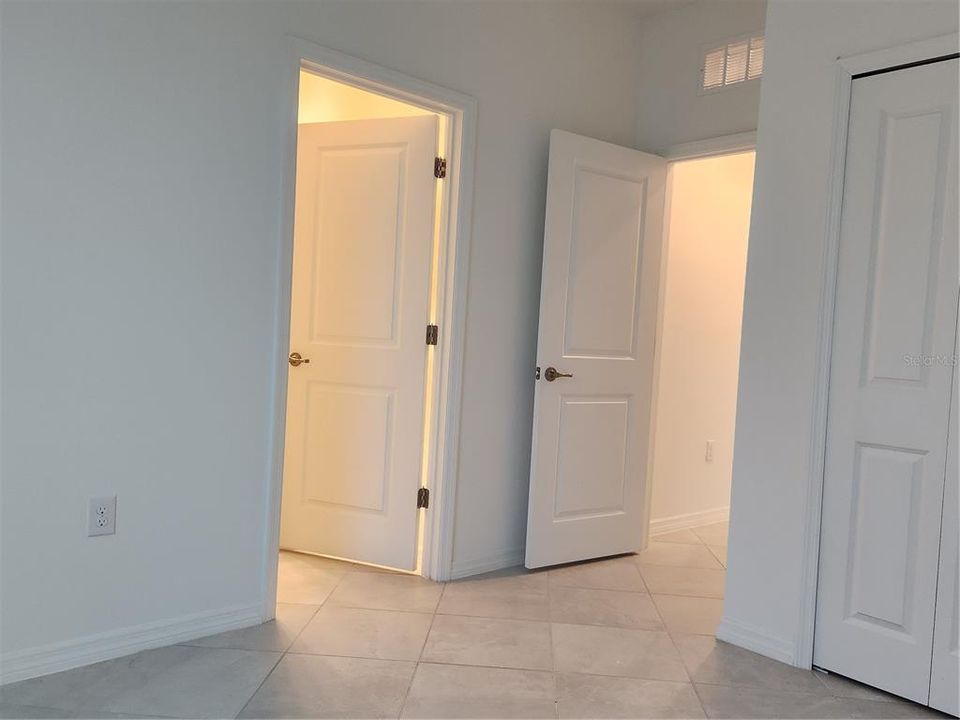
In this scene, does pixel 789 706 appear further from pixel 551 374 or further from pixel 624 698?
pixel 551 374

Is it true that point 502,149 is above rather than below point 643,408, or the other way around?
above

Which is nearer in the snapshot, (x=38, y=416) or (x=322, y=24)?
(x=38, y=416)

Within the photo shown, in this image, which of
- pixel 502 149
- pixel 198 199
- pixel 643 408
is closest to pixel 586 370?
pixel 643 408

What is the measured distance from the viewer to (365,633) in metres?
2.63

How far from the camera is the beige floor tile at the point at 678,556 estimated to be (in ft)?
12.0

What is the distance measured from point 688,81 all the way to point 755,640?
8.22 feet

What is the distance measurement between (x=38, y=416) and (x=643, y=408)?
2577mm

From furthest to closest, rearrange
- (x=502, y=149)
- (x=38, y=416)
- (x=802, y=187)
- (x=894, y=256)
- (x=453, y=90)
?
1. (x=502, y=149)
2. (x=453, y=90)
3. (x=802, y=187)
4. (x=894, y=256)
5. (x=38, y=416)

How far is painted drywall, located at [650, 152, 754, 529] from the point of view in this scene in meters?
4.23

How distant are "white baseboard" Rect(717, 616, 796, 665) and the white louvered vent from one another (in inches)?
91.1

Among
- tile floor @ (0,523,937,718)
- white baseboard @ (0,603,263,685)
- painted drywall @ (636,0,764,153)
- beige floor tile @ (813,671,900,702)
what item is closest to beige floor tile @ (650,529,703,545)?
tile floor @ (0,523,937,718)

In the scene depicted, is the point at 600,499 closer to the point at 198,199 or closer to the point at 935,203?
the point at 935,203

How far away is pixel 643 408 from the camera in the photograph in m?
3.73

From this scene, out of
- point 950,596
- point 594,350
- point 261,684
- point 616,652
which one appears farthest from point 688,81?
point 261,684
